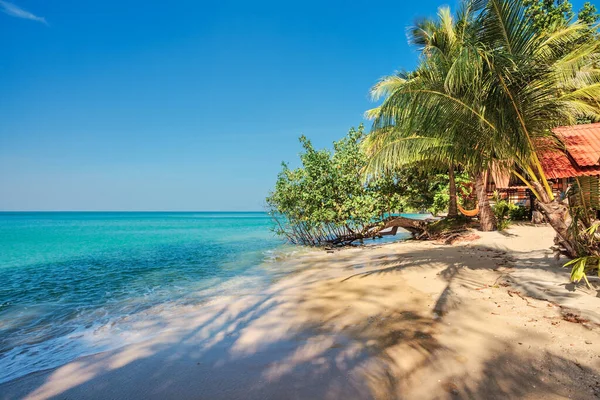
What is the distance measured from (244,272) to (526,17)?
859 centimetres

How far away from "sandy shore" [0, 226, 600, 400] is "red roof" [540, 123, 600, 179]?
6469 millimetres

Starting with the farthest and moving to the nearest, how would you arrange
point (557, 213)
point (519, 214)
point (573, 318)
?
point (519, 214)
point (557, 213)
point (573, 318)

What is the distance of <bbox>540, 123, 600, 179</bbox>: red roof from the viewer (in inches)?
423

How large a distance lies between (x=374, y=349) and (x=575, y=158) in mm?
11395

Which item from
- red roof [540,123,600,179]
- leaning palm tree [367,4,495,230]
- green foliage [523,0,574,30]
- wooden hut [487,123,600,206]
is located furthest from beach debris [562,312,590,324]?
green foliage [523,0,574,30]

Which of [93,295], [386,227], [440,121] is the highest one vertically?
[440,121]

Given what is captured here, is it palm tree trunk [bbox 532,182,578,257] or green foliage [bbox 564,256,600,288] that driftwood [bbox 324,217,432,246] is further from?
green foliage [bbox 564,256,600,288]

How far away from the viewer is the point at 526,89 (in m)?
5.25

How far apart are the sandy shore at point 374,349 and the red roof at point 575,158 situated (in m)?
6.47

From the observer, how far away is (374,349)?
11.6 ft

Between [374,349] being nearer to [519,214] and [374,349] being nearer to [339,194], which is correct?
[339,194]

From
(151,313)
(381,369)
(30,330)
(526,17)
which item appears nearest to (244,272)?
(151,313)

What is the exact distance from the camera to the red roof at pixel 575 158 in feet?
35.2

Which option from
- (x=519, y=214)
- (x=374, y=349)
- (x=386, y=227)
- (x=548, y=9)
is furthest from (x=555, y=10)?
(x=374, y=349)
